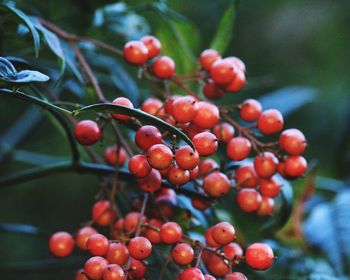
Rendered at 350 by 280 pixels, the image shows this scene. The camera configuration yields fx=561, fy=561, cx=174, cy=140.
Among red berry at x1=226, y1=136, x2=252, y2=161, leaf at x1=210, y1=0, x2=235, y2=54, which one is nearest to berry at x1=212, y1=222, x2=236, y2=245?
red berry at x1=226, y1=136, x2=252, y2=161

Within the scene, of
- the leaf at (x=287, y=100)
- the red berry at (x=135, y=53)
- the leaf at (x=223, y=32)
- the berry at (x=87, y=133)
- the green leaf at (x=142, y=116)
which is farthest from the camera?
the leaf at (x=287, y=100)

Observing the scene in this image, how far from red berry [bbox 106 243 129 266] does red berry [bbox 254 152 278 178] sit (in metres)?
0.20

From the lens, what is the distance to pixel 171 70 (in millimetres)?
732

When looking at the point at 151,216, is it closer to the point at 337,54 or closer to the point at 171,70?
the point at 171,70

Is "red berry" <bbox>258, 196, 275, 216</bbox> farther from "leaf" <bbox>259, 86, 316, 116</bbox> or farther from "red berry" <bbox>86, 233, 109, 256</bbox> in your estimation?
"leaf" <bbox>259, 86, 316, 116</bbox>

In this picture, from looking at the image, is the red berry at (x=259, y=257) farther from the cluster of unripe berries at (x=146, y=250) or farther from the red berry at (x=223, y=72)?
the red berry at (x=223, y=72)

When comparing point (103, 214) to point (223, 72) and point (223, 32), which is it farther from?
point (223, 32)

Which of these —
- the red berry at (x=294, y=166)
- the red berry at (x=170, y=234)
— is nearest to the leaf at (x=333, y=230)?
the red berry at (x=294, y=166)

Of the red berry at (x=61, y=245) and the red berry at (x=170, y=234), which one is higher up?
the red berry at (x=170, y=234)

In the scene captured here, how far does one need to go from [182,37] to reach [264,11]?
87cm

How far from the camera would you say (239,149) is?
2.20 feet

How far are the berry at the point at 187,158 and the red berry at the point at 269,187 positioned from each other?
0.56 ft

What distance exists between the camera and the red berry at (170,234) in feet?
1.95

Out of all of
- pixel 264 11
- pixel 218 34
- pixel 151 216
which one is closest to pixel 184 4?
pixel 264 11
